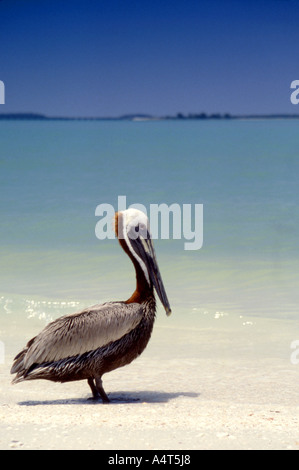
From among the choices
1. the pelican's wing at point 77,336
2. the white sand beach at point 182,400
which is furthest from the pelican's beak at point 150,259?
the white sand beach at point 182,400

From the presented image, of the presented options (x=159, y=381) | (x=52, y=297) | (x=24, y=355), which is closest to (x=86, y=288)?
(x=52, y=297)

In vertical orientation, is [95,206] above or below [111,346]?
above

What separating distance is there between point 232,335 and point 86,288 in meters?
2.58

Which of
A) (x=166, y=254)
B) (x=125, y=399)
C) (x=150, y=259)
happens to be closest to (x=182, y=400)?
(x=125, y=399)

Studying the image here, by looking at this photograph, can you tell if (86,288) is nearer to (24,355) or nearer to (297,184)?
(24,355)

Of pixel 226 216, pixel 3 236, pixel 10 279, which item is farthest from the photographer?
pixel 226 216

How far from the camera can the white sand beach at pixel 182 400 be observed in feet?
11.3

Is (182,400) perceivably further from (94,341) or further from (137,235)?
(137,235)

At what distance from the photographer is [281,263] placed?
33.4ft

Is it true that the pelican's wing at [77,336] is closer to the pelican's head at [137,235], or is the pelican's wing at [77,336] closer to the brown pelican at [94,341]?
the brown pelican at [94,341]

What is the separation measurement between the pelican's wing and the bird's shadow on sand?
0.31m

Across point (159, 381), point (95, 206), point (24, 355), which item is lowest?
point (159, 381)

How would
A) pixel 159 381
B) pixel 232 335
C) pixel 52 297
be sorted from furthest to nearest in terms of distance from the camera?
pixel 52 297 → pixel 232 335 → pixel 159 381

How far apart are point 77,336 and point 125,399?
1.73 ft
